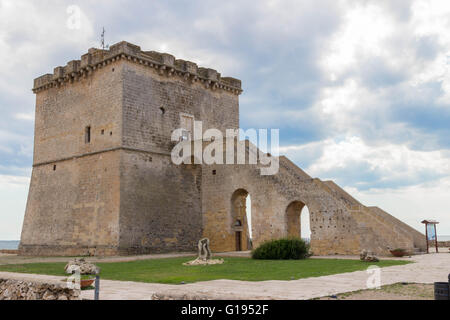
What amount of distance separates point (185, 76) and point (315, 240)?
1119cm

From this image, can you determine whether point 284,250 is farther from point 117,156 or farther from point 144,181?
point 117,156

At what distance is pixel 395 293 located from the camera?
7.89 m

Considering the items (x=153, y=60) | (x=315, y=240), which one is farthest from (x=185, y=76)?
(x=315, y=240)

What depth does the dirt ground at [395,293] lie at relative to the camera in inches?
287

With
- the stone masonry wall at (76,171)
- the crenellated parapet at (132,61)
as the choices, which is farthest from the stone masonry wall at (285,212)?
the crenellated parapet at (132,61)

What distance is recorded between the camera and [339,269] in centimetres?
1215

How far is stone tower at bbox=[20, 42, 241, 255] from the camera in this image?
2180 cm

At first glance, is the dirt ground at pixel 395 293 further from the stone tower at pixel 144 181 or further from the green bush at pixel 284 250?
the stone tower at pixel 144 181

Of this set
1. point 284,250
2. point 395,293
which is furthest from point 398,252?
point 395,293

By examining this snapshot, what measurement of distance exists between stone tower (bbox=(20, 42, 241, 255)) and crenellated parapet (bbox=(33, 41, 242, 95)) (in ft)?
0.18

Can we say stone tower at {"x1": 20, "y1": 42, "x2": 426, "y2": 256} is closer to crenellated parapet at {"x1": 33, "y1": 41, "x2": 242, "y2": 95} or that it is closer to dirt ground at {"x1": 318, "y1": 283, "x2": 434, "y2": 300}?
crenellated parapet at {"x1": 33, "y1": 41, "x2": 242, "y2": 95}

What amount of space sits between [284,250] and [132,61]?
1179cm

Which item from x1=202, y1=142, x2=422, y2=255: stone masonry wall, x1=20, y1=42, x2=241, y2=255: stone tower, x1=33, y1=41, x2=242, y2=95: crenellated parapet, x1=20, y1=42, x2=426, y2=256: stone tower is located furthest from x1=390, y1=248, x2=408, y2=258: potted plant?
x1=33, y1=41, x2=242, y2=95: crenellated parapet

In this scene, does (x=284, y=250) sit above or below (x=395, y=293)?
above
